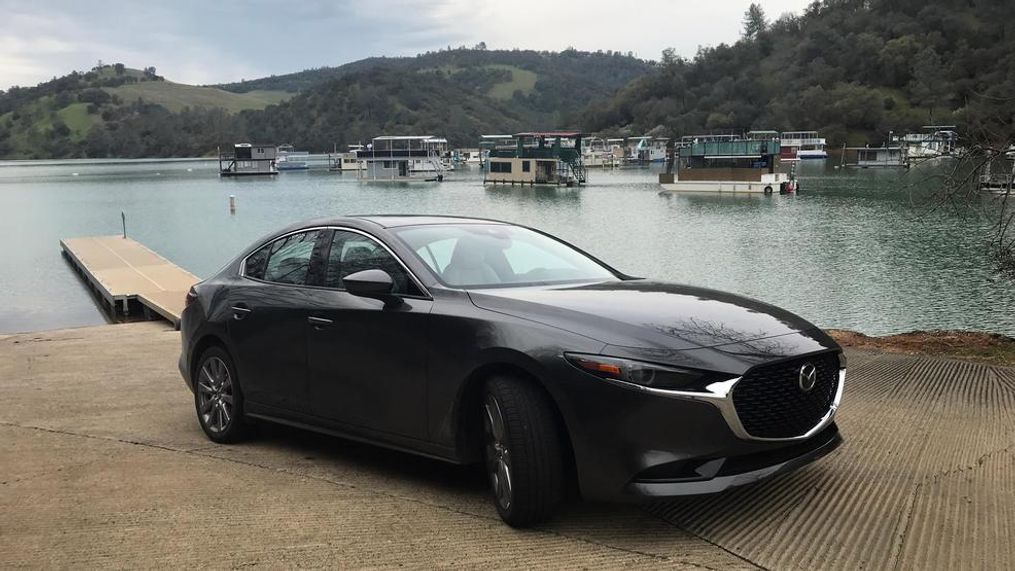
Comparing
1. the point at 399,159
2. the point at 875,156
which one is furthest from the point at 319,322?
the point at 875,156

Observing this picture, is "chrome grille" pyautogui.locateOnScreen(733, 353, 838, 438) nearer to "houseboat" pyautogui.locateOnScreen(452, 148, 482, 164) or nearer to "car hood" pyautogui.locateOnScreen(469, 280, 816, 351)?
"car hood" pyautogui.locateOnScreen(469, 280, 816, 351)

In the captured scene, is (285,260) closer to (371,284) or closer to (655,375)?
(371,284)

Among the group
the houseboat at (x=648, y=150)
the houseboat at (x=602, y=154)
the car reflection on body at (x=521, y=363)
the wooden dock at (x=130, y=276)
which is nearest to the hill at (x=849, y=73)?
the houseboat at (x=648, y=150)

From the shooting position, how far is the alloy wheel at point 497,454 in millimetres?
4055

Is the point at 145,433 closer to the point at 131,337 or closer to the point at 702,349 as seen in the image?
the point at 702,349

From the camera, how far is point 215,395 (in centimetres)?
612

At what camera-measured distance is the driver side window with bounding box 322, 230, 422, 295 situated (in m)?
4.86

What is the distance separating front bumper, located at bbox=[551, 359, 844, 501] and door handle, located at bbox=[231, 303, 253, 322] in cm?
276

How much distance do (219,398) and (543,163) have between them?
9511cm

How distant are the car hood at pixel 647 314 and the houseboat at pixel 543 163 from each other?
93142mm

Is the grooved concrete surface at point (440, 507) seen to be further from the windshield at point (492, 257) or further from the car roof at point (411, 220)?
the car roof at point (411, 220)

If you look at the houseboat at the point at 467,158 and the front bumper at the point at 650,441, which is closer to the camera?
the front bumper at the point at 650,441

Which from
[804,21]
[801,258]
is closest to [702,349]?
[801,258]

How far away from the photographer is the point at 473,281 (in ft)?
15.7
